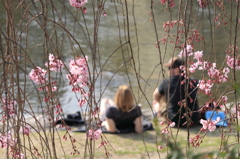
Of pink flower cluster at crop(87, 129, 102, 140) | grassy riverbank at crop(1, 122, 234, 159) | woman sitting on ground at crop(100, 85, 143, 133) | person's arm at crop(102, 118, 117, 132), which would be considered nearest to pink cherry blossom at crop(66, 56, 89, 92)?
pink flower cluster at crop(87, 129, 102, 140)

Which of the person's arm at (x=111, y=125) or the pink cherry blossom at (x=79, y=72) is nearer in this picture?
the pink cherry blossom at (x=79, y=72)

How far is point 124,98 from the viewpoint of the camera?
4.53 meters

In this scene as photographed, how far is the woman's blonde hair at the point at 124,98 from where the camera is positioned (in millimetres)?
4508

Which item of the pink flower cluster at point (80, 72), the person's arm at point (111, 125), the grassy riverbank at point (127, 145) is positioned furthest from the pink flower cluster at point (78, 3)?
the person's arm at point (111, 125)

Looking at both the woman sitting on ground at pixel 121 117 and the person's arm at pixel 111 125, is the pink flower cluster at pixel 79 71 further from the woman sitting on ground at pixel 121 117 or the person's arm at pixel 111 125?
the person's arm at pixel 111 125

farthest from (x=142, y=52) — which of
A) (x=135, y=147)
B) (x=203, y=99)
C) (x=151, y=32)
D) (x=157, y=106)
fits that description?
(x=135, y=147)

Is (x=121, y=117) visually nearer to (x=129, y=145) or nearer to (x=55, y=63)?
(x=129, y=145)

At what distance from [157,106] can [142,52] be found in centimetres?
525

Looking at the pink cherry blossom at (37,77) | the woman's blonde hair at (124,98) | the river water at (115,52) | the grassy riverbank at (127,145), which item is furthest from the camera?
the river water at (115,52)

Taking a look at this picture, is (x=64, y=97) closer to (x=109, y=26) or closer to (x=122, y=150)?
(x=122, y=150)

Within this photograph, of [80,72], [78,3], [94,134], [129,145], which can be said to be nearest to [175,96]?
[129,145]

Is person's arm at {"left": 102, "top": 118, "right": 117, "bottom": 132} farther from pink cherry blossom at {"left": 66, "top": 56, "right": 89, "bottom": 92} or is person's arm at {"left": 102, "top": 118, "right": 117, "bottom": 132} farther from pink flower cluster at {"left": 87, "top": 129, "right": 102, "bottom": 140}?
pink cherry blossom at {"left": 66, "top": 56, "right": 89, "bottom": 92}

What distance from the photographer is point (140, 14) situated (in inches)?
567

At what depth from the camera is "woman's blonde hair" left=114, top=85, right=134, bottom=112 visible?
451 cm
